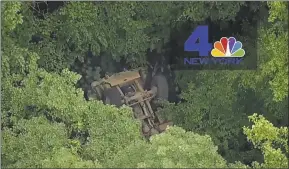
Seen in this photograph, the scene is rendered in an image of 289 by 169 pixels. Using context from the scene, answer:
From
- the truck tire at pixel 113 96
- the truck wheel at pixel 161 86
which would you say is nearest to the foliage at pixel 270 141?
the truck wheel at pixel 161 86

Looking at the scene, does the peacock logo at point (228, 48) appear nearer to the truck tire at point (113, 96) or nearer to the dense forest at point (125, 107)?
the dense forest at point (125, 107)

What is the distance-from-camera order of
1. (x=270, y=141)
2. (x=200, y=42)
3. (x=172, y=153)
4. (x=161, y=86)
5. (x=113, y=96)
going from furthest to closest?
(x=161, y=86), (x=113, y=96), (x=200, y=42), (x=270, y=141), (x=172, y=153)

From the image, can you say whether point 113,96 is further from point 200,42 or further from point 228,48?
point 228,48

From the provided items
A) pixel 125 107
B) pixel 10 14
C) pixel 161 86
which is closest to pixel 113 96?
pixel 161 86

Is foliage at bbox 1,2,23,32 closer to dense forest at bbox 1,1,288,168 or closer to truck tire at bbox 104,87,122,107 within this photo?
dense forest at bbox 1,1,288,168

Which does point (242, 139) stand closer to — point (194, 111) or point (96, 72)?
point (194, 111)

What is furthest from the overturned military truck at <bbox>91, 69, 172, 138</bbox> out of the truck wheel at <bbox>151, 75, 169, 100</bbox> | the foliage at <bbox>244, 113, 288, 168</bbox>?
the foliage at <bbox>244, 113, 288, 168</bbox>

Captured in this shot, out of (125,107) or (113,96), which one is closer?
(125,107)
